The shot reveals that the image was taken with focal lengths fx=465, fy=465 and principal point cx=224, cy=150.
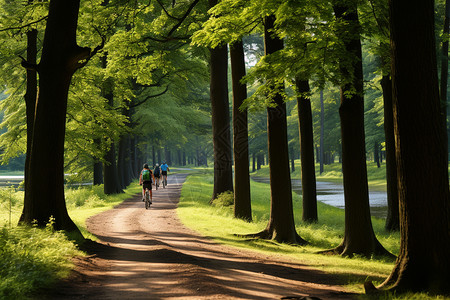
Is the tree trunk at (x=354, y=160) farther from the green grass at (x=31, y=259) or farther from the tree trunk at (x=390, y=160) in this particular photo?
the green grass at (x=31, y=259)

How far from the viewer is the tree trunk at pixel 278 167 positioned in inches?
512

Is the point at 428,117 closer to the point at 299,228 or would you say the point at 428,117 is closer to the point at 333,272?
the point at 333,272

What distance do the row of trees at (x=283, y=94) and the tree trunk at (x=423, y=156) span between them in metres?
0.01

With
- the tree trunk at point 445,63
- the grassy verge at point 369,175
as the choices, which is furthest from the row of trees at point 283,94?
the grassy verge at point 369,175

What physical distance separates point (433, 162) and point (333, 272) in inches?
128

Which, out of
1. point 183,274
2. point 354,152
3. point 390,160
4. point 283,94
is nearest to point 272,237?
point 354,152

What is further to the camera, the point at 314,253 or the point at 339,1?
the point at 314,253

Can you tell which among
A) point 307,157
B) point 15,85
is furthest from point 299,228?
point 15,85

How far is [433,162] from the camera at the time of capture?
21.6ft

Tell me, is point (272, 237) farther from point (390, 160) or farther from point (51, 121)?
point (51, 121)

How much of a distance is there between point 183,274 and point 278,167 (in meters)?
6.28

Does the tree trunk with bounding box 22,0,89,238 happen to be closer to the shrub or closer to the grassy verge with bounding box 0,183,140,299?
the grassy verge with bounding box 0,183,140,299

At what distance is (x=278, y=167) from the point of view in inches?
517

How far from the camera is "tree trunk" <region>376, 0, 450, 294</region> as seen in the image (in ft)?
21.6
